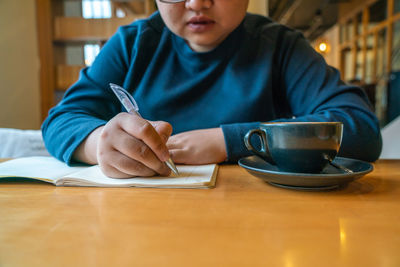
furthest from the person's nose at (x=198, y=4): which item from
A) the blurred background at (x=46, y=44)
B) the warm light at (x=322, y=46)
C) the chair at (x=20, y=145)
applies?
the warm light at (x=322, y=46)

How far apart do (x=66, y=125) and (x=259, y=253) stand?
0.60 metres

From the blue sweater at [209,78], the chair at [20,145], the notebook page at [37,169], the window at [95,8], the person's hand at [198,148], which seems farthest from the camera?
the window at [95,8]

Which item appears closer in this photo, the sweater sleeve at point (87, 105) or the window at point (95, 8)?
the sweater sleeve at point (87, 105)

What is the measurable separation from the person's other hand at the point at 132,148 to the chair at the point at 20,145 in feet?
2.34

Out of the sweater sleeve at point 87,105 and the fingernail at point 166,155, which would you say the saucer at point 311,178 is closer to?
the fingernail at point 166,155

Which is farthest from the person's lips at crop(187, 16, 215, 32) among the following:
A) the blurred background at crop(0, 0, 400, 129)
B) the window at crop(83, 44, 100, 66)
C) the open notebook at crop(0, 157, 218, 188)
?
the window at crop(83, 44, 100, 66)

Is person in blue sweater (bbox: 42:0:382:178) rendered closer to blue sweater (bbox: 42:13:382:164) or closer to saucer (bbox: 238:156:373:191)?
blue sweater (bbox: 42:13:382:164)

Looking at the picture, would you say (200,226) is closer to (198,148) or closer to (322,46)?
(198,148)

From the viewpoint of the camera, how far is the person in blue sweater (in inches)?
26.9

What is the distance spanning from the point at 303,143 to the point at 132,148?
0.27 metres

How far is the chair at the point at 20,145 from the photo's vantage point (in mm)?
1059

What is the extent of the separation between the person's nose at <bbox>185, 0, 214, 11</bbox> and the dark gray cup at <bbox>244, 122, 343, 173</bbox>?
15.2 inches

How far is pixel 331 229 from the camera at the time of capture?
0.28 metres

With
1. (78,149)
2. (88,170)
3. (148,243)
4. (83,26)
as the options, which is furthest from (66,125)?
(83,26)
